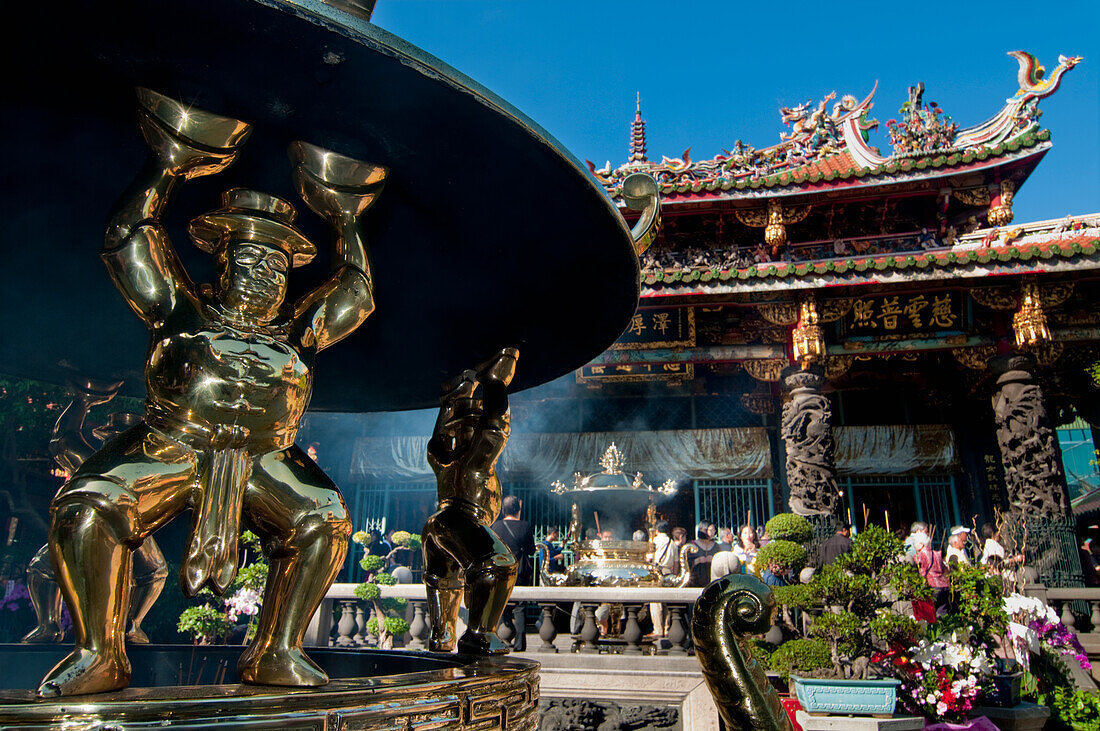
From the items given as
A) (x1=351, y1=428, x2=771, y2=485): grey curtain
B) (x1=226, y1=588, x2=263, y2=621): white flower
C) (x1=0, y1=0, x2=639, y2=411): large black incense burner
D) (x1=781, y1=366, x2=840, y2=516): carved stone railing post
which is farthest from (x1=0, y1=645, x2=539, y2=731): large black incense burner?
(x1=351, y1=428, x2=771, y2=485): grey curtain

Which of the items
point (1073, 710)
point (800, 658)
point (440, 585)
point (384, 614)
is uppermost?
point (440, 585)

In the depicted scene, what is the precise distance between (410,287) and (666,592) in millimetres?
4001

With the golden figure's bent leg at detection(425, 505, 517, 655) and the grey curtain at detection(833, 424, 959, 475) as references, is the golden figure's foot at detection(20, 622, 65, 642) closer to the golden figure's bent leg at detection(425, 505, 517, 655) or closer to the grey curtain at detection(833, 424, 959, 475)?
the golden figure's bent leg at detection(425, 505, 517, 655)

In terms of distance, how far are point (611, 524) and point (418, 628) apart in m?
6.65

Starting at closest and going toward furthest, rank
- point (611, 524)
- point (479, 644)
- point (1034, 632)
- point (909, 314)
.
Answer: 1. point (479, 644)
2. point (1034, 632)
3. point (909, 314)
4. point (611, 524)

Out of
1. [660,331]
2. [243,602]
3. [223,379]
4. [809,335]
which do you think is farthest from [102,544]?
[660,331]

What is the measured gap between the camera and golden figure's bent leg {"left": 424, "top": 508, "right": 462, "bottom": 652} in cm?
158

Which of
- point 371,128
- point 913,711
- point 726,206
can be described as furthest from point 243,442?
point 726,206

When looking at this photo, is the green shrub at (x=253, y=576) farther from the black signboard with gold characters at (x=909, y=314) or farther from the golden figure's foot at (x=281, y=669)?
the black signboard with gold characters at (x=909, y=314)

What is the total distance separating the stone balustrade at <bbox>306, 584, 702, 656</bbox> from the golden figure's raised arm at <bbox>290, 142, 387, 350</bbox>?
4141 mm

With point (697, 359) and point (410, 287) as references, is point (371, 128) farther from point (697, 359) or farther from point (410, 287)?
point (697, 359)

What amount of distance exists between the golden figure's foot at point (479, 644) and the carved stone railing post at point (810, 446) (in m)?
7.29

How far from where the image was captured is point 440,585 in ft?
5.31

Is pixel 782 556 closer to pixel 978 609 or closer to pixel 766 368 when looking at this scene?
pixel 978 609
